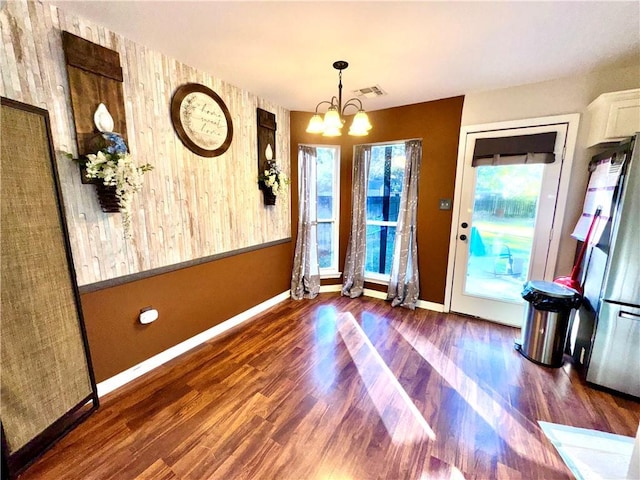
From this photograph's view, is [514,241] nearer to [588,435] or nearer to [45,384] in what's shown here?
[588,435]

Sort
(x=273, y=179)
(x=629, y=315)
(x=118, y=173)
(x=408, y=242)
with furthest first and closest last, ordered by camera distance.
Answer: (x=408, y=242), (x=273, y=179), (x=629, y=315), (x=118, y=173)

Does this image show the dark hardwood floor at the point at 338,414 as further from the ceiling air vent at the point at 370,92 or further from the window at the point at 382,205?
the ceiling air vent at the point at 370,92

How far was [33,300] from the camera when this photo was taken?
4.57 ft

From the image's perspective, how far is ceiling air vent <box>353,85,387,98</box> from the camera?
2651 mm

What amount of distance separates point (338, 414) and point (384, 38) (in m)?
2.56

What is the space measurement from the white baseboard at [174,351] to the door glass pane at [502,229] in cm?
253

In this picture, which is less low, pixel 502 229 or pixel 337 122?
pixel 337 122

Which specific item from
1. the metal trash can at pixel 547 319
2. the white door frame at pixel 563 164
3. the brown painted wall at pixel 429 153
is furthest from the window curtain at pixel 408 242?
the metal trash can at pixel 547 319

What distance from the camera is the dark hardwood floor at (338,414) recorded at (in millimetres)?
1399

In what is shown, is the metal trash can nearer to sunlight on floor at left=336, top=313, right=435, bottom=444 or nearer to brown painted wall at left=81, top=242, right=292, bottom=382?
sunlight on floor at left=336, top=313, right=435, bottom=444

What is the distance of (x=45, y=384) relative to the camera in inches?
56.2

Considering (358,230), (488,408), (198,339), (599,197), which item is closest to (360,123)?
(358,230)

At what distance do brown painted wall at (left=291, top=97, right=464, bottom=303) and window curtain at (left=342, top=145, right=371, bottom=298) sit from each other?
0.88 ft

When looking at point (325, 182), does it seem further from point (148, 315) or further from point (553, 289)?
point (553, 289)
